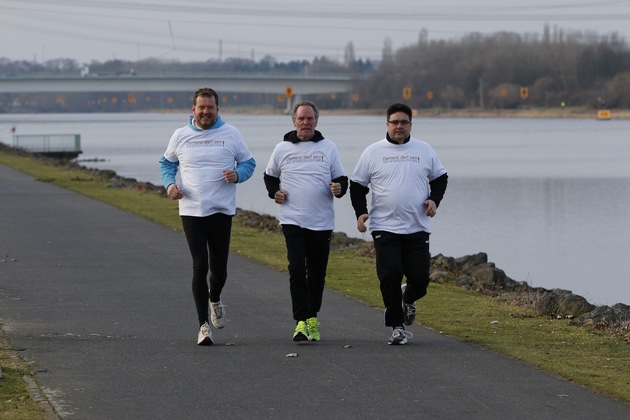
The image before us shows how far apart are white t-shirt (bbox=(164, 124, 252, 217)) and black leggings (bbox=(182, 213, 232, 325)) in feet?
0.24

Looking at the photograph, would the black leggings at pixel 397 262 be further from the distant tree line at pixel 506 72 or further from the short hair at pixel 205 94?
the distant tree line at pixel 506 72

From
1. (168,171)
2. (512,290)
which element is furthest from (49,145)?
(168,171)

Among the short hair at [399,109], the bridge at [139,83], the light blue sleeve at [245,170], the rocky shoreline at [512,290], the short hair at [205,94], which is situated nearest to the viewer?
the short hair at [399,109]

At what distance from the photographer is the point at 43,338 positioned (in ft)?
32.4

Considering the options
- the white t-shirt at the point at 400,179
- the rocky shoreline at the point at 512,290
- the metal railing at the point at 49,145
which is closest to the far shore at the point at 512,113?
the metal railing at the point at 49,145

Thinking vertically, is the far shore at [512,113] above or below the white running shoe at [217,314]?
below

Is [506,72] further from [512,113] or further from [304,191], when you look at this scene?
[304,191]

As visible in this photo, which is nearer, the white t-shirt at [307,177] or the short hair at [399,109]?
the short hair at [399,109]

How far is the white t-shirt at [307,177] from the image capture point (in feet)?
31.5

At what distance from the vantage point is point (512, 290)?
16.1m

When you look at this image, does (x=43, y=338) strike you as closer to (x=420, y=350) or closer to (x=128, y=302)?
(x=128, y=302)

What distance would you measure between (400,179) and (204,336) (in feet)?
6.19

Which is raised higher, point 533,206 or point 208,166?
point 208,166

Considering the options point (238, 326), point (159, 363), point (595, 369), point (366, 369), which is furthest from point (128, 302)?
point (595, 369)
